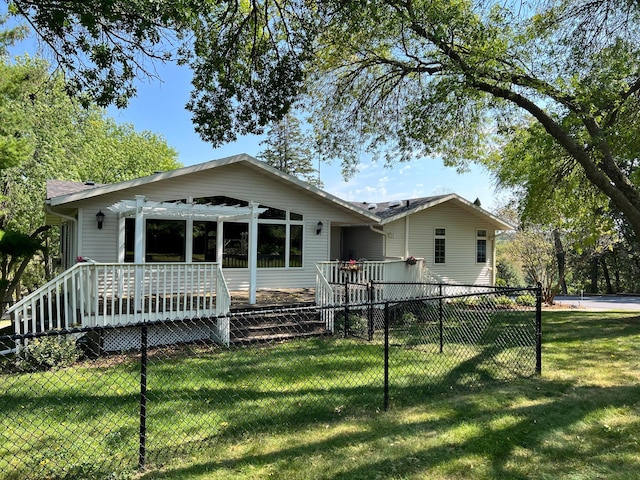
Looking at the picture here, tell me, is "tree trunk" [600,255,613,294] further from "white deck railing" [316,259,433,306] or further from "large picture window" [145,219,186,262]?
"large picture window" [145,219,186,262]

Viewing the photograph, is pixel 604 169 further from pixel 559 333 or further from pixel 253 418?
pixel 253 418

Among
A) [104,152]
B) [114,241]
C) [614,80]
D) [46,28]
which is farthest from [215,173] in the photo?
[104,152]

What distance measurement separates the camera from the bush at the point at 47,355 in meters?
6.31

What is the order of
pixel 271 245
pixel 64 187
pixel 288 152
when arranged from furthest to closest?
pixel 288 152
pixel 271 245
pixel 64 187

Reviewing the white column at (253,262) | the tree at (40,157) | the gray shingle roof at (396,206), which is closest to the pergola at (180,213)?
the white column at (253,262)

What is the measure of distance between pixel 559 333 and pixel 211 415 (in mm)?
8180

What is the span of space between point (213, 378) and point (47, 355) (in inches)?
109

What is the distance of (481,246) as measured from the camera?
1822 centimetres

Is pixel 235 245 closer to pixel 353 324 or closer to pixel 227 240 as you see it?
pixel 227 240

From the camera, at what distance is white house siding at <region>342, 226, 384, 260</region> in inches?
611

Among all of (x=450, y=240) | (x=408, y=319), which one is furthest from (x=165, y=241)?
(x=450, y=240)

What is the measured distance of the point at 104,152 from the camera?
26.9 metres

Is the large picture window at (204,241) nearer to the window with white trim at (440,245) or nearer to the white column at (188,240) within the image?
the white column at (188,240)

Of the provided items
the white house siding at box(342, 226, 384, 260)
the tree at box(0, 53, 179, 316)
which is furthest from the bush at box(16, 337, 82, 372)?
the white house siding at box(342, 226, 384, 260)
